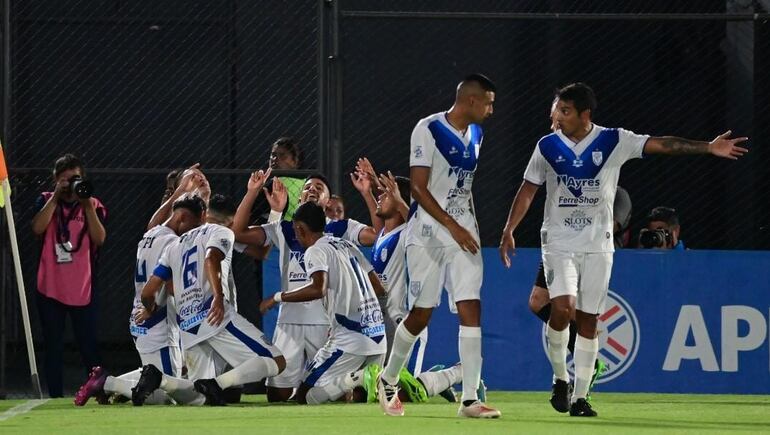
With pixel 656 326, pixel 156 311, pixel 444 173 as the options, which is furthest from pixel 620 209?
pixel 156 311

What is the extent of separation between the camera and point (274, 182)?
11508 millimetres

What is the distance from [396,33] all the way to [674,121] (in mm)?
2844

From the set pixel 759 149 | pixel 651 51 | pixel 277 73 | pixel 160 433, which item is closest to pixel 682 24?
pixel 651 51

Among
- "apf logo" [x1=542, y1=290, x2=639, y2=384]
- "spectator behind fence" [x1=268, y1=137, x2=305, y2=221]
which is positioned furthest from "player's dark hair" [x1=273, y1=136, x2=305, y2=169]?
"apf logo" [x1=542, y1=290, x2=639, y2=384]

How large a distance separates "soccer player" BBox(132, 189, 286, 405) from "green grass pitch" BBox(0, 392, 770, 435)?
0.96ft

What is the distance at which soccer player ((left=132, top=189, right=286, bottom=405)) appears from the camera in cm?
1032

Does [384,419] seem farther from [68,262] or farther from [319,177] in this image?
[68,262]

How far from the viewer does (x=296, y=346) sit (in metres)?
11.1

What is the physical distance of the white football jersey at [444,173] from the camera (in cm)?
848

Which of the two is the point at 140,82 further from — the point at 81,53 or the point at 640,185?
the point at 640,185

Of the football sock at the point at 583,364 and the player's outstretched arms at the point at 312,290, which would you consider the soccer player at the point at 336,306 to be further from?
the football sock at the point at 583,364

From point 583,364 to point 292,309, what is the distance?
3094mm

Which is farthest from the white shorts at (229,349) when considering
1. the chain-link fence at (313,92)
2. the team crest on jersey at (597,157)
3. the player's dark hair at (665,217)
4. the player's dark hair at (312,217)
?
the chain-link fence at (313,92)

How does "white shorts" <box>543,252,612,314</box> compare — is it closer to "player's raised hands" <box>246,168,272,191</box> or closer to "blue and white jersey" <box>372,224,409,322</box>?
"blue and white jersey" <box>372,224,409,322</box>
